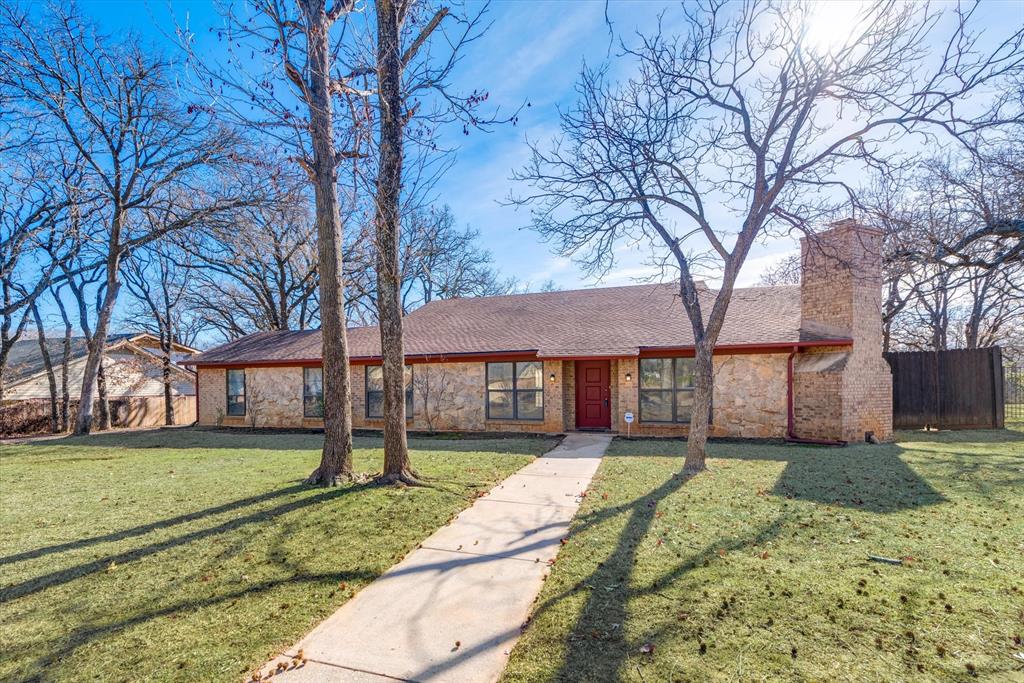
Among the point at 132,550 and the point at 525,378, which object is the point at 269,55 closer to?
the point at 132,550

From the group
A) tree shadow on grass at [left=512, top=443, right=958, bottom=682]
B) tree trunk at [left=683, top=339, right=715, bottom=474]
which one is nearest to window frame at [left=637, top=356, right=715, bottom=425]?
tree shadow on grass at [left=512, top=443, right=958, bottom=682]

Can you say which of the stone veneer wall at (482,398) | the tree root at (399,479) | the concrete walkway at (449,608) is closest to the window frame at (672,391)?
the stone veneer wall at (482,398)

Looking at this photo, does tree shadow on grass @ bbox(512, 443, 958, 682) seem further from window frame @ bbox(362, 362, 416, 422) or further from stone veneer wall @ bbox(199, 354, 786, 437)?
window frame @ bbox(362, 362, 416, 422)

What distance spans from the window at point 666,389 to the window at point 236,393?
42.3ft

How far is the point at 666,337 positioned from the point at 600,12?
724 cm

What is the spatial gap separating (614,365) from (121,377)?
2130 centimetres

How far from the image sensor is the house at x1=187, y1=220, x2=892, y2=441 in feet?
35.1

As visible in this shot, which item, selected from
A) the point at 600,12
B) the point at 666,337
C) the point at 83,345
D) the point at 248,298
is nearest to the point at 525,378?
the point at 666,337

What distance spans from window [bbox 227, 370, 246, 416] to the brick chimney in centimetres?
1631

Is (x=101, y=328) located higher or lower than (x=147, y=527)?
higher

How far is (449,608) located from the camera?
3414mm

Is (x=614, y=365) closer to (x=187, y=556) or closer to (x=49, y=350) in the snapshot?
(x=187, y=556)

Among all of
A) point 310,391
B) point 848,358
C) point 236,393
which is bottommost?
point 236,393

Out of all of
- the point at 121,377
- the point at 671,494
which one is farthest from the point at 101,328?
the point at 671,494
